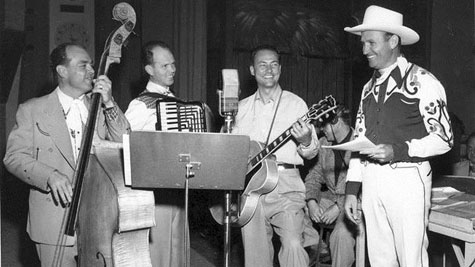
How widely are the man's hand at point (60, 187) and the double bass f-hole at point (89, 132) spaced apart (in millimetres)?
97

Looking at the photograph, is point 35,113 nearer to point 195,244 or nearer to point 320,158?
point 320,158

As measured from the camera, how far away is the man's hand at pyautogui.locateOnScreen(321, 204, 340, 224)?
4551 millimetres

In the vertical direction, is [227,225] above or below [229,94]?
below

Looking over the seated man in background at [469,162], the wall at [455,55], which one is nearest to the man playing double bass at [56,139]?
the seated man in background at [469,162]

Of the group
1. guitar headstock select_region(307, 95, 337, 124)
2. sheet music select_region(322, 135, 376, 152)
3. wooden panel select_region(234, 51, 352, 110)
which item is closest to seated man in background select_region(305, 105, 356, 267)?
guitar headstock select_region(307, 95, 337, 124)

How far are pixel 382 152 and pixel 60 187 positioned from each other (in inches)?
71.0

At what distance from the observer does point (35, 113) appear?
135 inches

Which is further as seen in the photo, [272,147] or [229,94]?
[272,147]

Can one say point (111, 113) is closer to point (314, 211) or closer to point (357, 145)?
point (357, 145)

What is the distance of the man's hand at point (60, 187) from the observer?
10.4 feet

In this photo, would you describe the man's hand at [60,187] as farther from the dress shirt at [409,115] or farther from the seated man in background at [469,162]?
the seated man in background at [469,162]

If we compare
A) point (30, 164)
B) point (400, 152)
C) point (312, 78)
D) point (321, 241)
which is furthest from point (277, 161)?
point (312, 78)

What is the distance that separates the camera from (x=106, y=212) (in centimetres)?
289

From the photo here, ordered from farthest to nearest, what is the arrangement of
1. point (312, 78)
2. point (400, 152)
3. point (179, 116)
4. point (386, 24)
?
point (312, 78) → point (179, 116) → point (386, 24) → point (400, 152)
